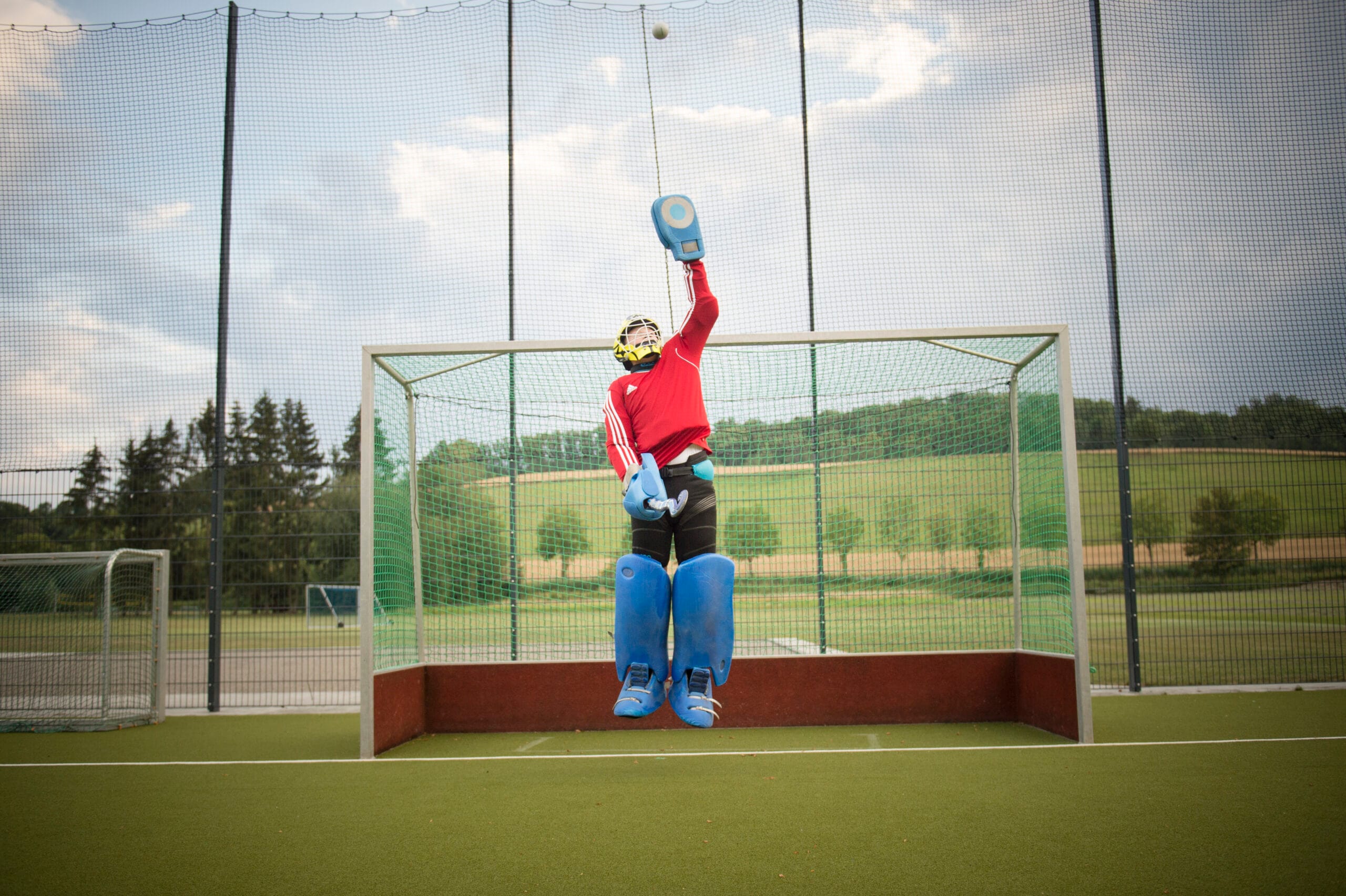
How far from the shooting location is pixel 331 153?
7.69 metres

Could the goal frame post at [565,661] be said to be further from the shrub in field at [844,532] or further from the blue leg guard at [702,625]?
the blue leg guard at [702,625]

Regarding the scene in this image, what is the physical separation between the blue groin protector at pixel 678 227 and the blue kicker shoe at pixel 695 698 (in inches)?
63.6

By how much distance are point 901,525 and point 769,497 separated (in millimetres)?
967

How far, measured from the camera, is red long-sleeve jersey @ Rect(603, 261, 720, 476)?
342cm

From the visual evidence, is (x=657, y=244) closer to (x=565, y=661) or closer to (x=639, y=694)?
(x=565, y=661)

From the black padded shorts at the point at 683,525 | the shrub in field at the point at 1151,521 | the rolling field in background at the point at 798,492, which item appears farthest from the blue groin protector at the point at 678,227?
the shrub in field at the point at 1151,521

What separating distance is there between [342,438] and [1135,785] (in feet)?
21.0

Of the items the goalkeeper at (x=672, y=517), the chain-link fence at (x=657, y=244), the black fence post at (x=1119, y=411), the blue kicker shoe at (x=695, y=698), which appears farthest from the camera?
the chain-link fence at (x=657, y=244)

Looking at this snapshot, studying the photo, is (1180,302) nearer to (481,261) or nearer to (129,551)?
(481,261)

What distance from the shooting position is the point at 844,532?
617 cm

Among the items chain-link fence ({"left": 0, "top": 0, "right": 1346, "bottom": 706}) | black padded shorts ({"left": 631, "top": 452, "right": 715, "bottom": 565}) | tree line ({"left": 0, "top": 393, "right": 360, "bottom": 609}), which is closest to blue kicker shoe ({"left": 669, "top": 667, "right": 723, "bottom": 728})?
black padded shorts ({"left": 631, "top": 452, "right": 715, "bottom": 565})

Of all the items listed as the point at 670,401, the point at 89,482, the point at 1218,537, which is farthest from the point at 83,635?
the point at 1218,537

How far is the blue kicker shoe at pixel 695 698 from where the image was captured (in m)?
3.11

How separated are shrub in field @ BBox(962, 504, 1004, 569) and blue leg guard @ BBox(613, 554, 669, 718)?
11.8 feet
